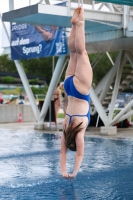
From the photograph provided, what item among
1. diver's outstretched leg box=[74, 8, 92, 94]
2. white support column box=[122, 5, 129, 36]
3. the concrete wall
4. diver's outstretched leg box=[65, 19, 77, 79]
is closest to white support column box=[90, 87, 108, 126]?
white support column box=[122, 5, 129, 36]

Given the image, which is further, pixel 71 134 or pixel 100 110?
pixel 100 110

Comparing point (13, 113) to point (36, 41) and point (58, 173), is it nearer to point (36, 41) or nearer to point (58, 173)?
point (36, 41)

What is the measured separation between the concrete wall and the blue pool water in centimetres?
1012

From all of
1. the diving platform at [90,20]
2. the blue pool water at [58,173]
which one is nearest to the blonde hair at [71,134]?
the blue pool water at [58,173]

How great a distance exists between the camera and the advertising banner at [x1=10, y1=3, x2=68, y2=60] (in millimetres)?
18766

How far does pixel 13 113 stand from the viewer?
25312 millimetres

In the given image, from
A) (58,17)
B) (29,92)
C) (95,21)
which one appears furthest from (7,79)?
(58,17)

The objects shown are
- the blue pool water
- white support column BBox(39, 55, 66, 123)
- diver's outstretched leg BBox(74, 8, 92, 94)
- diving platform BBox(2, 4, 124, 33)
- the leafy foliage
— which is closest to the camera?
the blue pool water

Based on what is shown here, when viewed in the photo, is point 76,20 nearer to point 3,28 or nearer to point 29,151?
point 29,151

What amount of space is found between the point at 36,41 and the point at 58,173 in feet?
38.6

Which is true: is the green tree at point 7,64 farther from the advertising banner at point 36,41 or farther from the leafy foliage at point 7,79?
the advertising banner at point 36,41

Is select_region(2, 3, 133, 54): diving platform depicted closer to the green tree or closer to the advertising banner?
the advertising banner

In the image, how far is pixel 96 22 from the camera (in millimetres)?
15305

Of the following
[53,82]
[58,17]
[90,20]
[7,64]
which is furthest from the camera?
[7,64]
